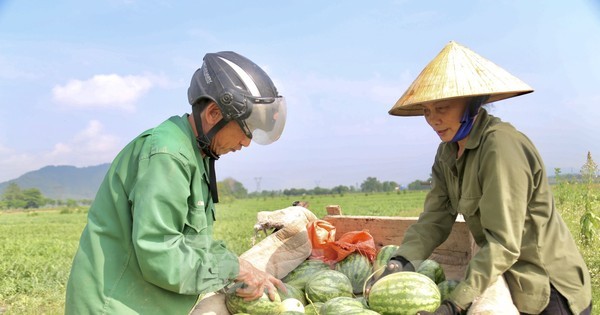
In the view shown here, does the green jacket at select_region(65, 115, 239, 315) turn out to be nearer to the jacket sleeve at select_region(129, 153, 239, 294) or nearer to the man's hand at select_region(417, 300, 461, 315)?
the jacket sleeve at select_region(129, 153, 239, 294)

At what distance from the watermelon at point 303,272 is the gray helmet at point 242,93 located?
1.86 metres

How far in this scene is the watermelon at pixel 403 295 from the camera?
3.02m

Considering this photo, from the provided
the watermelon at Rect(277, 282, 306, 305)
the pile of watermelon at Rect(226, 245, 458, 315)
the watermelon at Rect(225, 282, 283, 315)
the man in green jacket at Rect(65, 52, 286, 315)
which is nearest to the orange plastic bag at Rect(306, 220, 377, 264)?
the pile of watermelon at Rect(226, 245, 458, 315)

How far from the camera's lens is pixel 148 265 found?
2236mm

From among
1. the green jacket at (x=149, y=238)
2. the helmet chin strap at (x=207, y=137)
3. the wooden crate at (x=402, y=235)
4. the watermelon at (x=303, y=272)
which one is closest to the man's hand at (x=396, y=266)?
the wooden crate at (x=402, y=235)

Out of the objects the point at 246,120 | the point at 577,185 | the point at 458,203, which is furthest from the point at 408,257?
the point at 577,185

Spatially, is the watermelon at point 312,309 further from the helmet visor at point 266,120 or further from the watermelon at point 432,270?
the helmet visor at point 266,120

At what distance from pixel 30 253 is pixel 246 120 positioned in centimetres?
1091

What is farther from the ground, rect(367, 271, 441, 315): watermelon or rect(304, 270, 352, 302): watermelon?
rect(367, 271, 441, 315): watermelon

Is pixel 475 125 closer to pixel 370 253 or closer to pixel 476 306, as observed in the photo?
pixel 476 306

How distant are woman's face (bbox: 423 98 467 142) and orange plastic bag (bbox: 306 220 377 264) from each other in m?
1.67

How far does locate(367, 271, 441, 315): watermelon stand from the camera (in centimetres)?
302

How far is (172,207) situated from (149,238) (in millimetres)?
170

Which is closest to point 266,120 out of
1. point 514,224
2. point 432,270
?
point 514,224
